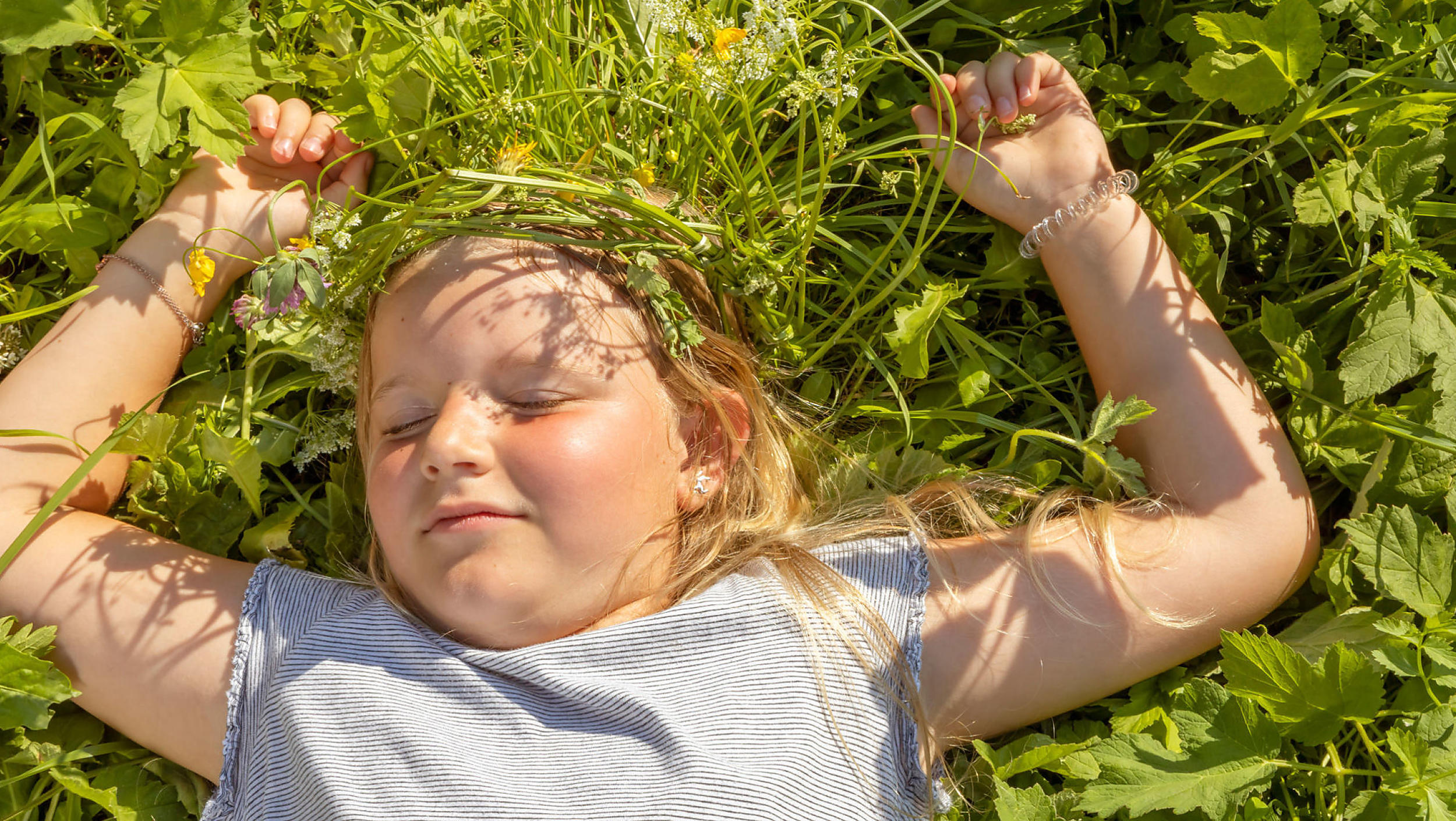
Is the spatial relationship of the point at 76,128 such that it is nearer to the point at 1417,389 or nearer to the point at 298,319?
the point at 298,319

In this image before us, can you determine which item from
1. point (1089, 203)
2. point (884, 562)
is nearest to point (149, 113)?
point (884, 562)

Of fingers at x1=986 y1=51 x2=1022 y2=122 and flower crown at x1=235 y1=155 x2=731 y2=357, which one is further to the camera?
fingers at x1=986 y1=51 x2=1022 y2=122

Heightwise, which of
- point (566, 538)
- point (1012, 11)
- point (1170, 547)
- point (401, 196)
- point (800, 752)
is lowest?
point (800, 752)

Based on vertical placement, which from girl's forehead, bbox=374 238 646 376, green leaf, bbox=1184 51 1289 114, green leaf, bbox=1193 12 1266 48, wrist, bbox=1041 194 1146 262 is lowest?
wrist, bbox=1041 194 1146 262

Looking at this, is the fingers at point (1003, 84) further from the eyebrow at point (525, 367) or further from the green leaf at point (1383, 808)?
the green leaf at point (1383, 808)

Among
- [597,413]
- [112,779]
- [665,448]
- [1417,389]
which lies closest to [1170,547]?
[1417,389]

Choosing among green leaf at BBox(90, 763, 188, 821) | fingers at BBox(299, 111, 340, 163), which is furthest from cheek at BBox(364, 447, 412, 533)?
green leaf at BBox(90, 763, 188, 821)

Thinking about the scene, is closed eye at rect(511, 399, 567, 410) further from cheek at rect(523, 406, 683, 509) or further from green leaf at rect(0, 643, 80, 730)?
green leaf at rect(0, 643, 80, 730)

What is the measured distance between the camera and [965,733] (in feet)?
6.01

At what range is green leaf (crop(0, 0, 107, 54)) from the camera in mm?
1767

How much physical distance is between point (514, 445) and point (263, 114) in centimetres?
89

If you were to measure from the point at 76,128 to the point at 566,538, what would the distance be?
1.37 meters

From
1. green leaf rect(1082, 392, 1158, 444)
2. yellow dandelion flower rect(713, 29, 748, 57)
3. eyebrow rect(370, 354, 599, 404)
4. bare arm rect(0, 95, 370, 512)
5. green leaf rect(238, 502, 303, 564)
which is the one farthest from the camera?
green leaf rect(238, 502, 303, 564)

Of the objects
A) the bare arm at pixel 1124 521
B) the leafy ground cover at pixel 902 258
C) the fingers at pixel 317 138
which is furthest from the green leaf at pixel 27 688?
the bare arm at pixel 1124 521
